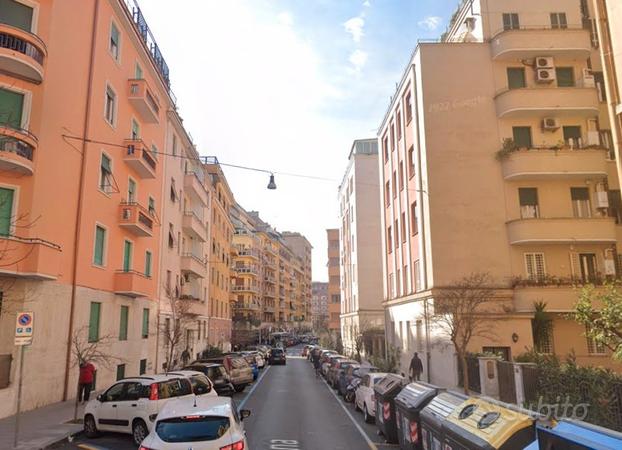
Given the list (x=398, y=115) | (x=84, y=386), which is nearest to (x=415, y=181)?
(x=398, y=115)

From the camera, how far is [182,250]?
36.3 metres

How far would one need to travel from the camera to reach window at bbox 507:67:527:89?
26.8 m

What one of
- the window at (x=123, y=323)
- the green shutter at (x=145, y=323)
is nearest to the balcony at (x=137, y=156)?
the window at (x=123, y=323)

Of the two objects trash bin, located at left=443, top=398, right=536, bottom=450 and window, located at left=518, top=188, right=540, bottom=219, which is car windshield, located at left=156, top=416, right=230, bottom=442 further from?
window, located at left=518, top=188, right=540, bottom=219

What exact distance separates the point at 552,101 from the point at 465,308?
38.9ft

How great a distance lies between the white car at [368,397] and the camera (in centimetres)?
1470

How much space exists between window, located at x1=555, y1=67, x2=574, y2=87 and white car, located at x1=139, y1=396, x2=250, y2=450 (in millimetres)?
26125

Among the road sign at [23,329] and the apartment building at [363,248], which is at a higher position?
the apartment building at [363,248]

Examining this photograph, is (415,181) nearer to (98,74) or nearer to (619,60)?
(619,60)

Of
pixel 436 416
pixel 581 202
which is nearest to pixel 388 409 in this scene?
pixel 436 416

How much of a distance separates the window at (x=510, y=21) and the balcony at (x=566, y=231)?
36.4 ft

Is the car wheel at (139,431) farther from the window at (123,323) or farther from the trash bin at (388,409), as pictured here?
the window at (123,323)

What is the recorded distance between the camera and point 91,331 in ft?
66.4

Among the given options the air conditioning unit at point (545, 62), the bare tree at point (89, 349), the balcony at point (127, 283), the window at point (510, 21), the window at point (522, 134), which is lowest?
the bare tree at point (89, 349)
